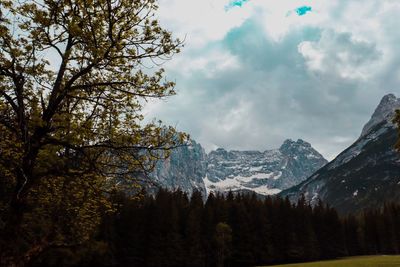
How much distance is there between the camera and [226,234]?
11338 centimetres

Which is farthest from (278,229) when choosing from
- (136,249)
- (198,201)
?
(136,249)

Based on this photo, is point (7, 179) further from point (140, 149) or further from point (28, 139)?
point (140, 149)

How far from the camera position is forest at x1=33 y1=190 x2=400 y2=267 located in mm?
111688

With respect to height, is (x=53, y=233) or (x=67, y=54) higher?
(x=67, y=54)

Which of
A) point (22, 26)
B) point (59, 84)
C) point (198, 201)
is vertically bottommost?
point (59, 84)

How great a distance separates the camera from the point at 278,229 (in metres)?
137

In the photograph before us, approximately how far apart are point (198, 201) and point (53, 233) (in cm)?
11594

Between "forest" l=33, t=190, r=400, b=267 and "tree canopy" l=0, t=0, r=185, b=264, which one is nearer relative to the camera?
"tree canopy" l=0, t=0, r=185, b=264

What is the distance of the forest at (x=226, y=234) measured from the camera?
112 meters

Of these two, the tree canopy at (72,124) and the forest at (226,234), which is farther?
the forest at (226,234)

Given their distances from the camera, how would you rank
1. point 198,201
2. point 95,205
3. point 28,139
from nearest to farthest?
point 28,139, point 95,205, point 198,201

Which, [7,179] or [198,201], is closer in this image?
[7,179]

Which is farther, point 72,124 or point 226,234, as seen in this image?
point 226,234

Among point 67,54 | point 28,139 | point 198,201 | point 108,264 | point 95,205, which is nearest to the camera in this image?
point 28,139
